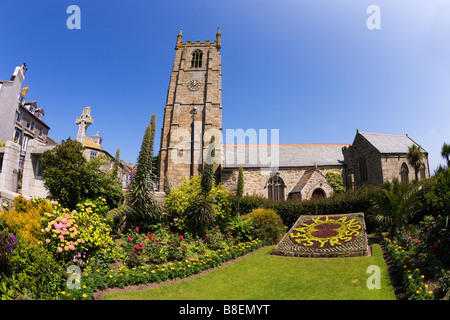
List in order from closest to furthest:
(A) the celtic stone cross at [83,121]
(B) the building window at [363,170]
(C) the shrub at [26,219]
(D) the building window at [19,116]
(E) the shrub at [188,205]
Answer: (C) the shrub at [26,219] < (E) the shrub at [188,205] < (A) the celtic stone cross at [83,121] < (B) the building window at [363,170] < (D) the building window at [19,116]

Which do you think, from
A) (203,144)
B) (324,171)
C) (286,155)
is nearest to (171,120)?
(203,144)

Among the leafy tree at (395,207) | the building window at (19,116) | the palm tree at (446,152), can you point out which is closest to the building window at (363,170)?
the palm tree at (446,152)

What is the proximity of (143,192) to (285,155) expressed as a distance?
2335cm

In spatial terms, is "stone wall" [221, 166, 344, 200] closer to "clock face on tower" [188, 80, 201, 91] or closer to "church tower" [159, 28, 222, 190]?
"church tower" [159, 28, 222, 190]

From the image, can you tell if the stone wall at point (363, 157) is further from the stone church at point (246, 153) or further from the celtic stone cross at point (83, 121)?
the celtic stone cross at point (83, 121)

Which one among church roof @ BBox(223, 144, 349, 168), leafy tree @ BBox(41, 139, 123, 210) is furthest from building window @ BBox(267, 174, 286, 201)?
leafy tree @ BBox(41, 139, 123, 210)

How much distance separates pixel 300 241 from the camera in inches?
568

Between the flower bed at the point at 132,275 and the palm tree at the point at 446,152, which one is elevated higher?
the palm tree at the point at 446,152

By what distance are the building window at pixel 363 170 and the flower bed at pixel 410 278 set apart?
2244 cm

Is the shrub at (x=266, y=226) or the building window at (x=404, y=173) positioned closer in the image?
the shrub at (x=266, y=226)

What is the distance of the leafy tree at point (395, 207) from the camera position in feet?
45.6

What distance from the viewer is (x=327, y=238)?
14445 mm

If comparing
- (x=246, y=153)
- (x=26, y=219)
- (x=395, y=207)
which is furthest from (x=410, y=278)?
(x=246, y=153)

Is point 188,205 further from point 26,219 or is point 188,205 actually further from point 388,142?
point 388,142
